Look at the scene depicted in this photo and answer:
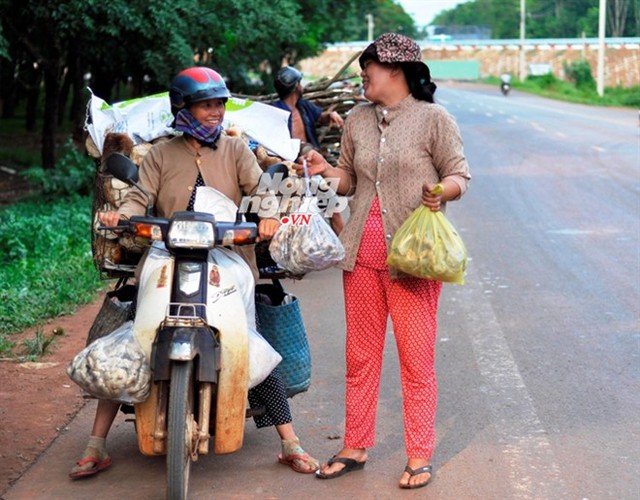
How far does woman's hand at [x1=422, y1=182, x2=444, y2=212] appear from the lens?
5.14 metres

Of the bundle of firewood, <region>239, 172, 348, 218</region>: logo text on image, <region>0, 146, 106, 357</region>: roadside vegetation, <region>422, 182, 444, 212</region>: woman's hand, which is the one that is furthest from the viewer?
the bundle of firewood

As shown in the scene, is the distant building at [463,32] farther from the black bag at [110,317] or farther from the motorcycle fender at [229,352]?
the motorcycle fender at [229,352]

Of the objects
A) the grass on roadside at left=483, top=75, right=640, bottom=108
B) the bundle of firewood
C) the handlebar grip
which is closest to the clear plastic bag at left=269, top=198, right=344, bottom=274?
the handlebar grip

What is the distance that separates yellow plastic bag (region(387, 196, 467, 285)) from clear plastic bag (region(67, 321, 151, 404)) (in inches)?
45.5

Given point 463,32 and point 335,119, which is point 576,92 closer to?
point 335,119

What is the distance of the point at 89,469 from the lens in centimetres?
544

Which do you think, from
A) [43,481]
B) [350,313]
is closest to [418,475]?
[350,313]

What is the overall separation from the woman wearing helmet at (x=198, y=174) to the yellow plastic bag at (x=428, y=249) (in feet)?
1.76

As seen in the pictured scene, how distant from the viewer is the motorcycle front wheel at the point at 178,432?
4652 mm

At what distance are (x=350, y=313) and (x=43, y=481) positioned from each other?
5.08ft

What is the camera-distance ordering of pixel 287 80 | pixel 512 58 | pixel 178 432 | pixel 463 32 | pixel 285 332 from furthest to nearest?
pixel 463 32 → pixel 512 58 → pixel 287 80 → pixel 285 332 → pixel 178 432

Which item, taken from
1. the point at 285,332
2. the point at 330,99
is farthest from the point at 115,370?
the point at 330,99

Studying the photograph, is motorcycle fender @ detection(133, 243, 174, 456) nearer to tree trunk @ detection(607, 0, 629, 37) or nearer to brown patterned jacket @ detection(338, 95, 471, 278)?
brown patterned jacket @ detection(338, 95, 471, 278)

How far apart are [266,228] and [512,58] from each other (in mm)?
96814
